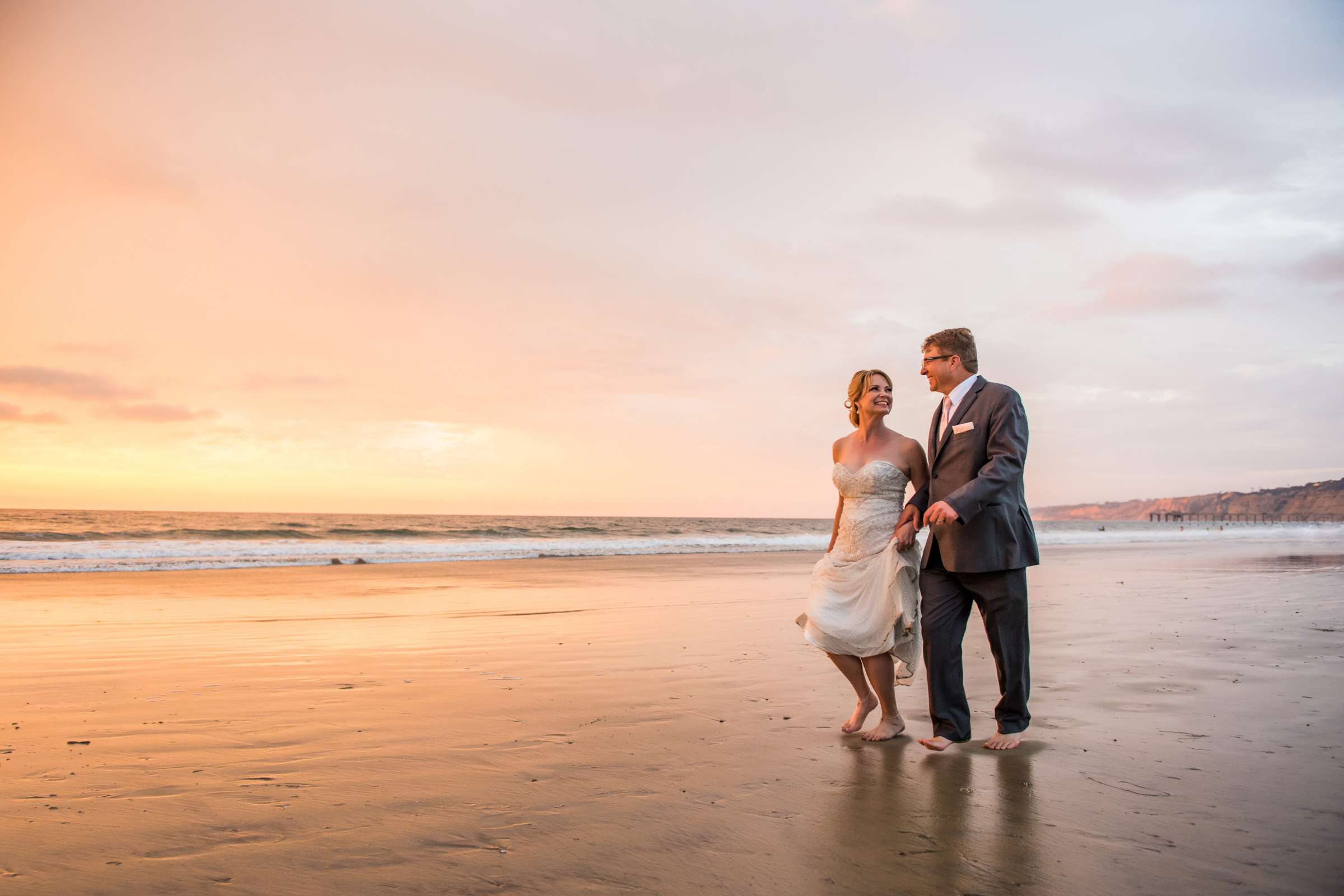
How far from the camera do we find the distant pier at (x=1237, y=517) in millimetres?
105812

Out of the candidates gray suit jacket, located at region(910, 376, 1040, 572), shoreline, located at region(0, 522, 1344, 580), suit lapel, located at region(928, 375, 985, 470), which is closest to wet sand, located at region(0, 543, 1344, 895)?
gray suit jacket, located at region(910, 376, 1040, 572)

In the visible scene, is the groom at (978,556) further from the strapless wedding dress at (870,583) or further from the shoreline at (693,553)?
the shoreline at (693,553)

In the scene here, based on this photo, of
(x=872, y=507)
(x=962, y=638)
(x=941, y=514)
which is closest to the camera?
(x=941, y=514)

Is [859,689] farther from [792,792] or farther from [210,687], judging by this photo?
[210,687]

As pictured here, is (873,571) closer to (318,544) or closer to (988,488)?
(988,488)

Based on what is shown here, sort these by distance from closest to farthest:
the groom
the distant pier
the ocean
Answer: the groom
the ocean
the distant pier

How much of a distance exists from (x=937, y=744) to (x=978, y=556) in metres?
0.95

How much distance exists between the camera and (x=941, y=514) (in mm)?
3828

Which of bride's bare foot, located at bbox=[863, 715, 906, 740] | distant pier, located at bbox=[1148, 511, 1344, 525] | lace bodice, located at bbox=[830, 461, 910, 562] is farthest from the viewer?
distant pier, located at bbox=[1148, 511, 1344, 525]

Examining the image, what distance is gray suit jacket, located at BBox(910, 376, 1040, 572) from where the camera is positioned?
3.87 meters

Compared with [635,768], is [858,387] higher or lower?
higher

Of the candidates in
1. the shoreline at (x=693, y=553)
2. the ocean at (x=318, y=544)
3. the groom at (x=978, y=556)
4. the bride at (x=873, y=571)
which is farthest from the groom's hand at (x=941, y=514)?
the ocean at (x=318, y=544)

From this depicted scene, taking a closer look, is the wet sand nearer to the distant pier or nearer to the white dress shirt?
the white dress shirt

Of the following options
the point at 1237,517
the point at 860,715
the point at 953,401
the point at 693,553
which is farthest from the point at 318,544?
the point at 1237,517
